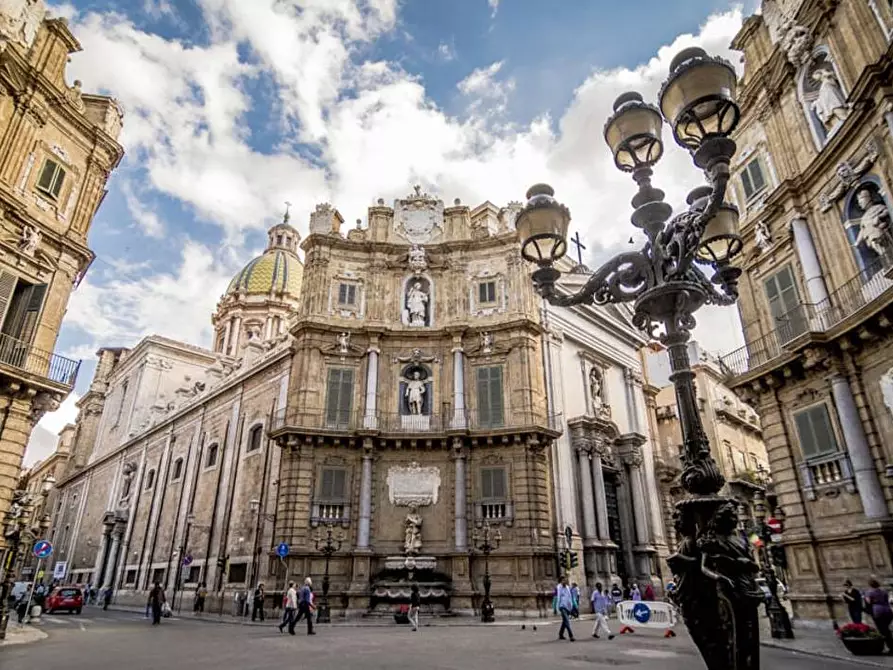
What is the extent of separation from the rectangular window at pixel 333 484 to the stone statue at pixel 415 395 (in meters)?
4.00

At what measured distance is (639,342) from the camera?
35594 millimetres

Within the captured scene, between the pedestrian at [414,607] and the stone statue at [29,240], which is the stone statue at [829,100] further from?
the stone statue at [29,240]

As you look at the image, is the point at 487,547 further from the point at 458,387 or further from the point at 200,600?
the point at 200,600

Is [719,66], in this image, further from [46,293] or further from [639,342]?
[639,342]

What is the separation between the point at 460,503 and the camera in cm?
2323

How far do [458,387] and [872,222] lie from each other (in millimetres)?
15859

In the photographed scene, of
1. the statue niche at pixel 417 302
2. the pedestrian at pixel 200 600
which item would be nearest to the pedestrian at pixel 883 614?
the statue niche at pixel 417 302

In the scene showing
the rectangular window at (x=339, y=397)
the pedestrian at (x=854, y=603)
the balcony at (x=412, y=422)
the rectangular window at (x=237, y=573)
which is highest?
the rectangular window at (x=339, y=397)

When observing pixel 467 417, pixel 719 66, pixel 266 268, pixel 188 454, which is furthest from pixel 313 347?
pixel 266 268

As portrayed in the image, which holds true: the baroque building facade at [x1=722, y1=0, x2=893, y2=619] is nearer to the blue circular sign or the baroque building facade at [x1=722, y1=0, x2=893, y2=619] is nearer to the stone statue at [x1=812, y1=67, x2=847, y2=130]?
the stone statue at [x1=812, y1=67, x2=847, y2=130]

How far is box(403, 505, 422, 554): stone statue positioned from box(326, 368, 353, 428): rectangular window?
468cm

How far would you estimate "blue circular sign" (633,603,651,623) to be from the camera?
15.8 m

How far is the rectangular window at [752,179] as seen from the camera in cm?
1848

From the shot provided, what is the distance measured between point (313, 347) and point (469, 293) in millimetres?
7635
